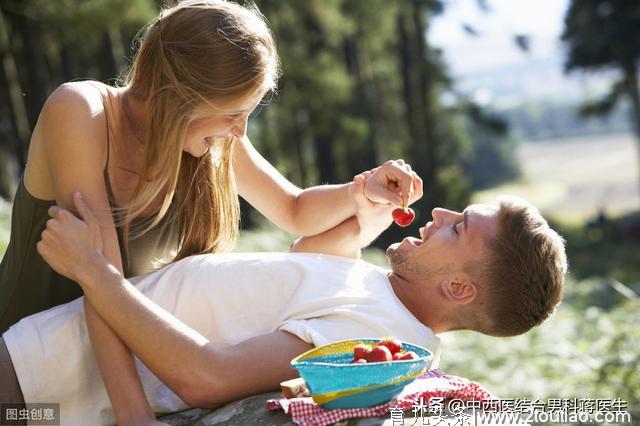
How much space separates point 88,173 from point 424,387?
1534 millimetres

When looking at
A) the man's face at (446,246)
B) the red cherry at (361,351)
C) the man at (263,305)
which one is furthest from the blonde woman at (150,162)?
the red cherry at (361,351)

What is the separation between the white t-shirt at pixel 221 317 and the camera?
3.07m

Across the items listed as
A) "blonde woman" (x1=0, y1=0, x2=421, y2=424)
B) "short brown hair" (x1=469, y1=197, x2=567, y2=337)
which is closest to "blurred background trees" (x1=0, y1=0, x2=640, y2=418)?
"short brown hair" (x1=469, y1=197, x2=567, y2=337)

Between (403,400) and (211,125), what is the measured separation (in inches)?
54.7

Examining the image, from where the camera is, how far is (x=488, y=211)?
3.57 m

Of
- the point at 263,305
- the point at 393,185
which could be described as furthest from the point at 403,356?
the point at 393,185

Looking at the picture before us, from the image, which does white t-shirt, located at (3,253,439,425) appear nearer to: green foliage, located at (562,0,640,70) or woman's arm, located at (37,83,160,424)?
woman's arm, located at (37,83,160,424)

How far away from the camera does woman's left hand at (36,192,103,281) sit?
116 inches

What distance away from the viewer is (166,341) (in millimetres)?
2846

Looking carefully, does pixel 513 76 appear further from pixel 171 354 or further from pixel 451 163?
pixel 171 354

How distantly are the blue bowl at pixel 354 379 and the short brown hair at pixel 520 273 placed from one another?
86 centimetres

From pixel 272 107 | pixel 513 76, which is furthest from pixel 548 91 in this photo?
pixel 272 107

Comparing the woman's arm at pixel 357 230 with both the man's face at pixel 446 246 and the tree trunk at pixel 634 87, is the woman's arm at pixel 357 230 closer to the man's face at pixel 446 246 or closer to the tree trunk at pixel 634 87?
the man's face at pixel 446 246

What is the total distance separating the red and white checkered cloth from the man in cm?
24
